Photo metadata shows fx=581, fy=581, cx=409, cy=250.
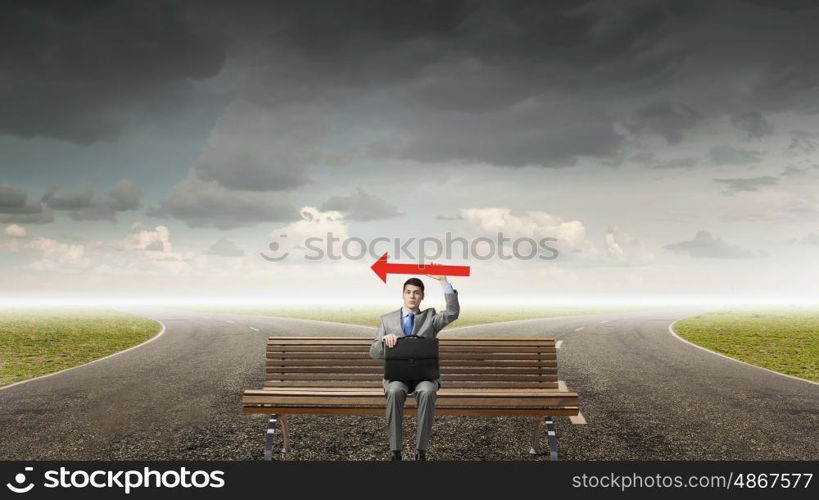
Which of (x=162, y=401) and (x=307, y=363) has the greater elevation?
(x=307, y=363)

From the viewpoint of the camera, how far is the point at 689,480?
16.1 ft

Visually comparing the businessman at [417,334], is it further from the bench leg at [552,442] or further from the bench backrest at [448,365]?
the bench leg at [552,442]

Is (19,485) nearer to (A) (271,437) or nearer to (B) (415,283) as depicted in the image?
(A) (271,437)

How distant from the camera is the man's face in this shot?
230 inches

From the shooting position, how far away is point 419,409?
18.5ft

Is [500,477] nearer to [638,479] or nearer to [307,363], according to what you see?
[638,479]

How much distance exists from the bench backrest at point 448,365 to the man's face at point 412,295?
1125 millimetres

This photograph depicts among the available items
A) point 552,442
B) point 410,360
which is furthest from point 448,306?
point 552,442

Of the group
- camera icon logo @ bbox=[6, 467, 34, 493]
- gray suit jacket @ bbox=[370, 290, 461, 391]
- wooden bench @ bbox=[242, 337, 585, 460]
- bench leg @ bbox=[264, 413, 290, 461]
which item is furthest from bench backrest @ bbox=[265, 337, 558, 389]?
camera icon logo @ bbox=[6, 467, 34, 493]

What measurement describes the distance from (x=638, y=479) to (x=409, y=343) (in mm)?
2346

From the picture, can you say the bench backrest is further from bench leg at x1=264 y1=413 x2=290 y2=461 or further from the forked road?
the forked road

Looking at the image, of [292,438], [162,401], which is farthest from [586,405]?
[162,401]

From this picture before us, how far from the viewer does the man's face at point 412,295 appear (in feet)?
19.2

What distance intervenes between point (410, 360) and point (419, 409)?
18.7 inches
